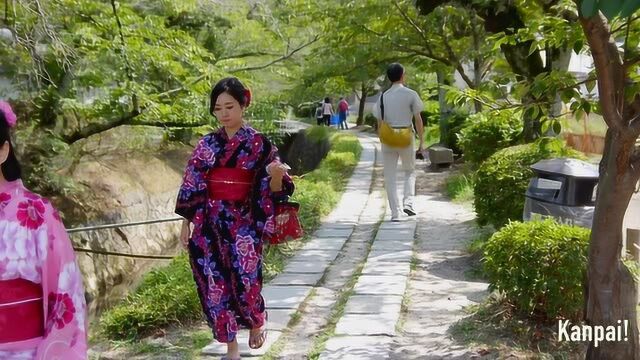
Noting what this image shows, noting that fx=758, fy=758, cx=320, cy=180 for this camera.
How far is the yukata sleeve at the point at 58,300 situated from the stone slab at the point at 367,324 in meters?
2.49

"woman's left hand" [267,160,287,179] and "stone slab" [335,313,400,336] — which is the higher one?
"woman's left hand" [267,160,287,179]

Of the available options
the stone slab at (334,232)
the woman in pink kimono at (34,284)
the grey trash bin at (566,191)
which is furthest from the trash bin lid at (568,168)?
the woman in pink kimono at (34,284)

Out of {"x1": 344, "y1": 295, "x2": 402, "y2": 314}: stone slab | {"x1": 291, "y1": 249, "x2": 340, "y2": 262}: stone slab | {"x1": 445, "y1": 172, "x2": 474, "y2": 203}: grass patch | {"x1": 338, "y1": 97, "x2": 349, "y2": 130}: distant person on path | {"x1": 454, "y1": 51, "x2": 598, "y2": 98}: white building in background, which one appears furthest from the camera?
{"x1": 338, "y1": 97, "x2": 349, "y2": 130}: distant person on path

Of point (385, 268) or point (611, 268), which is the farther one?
point (385, 268)

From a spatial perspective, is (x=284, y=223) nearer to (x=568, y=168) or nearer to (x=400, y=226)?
(x=568, y=168)

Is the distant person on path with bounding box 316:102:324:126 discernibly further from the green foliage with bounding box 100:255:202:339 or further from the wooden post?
the wooden post

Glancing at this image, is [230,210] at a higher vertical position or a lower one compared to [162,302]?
higher

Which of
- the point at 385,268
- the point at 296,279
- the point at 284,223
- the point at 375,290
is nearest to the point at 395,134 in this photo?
the point at 385,268

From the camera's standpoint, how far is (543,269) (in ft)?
15.4

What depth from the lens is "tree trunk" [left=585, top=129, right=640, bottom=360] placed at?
12.8ft

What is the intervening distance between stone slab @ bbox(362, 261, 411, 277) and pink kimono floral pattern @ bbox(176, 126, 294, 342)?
245 cm

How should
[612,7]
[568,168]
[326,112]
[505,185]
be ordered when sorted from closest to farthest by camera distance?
[612,7], [568,168], [505,185], [326,112]

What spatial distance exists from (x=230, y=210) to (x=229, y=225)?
0.28ft

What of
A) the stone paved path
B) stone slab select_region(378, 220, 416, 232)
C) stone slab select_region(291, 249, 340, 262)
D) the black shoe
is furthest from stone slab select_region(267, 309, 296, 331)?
the black shoe
